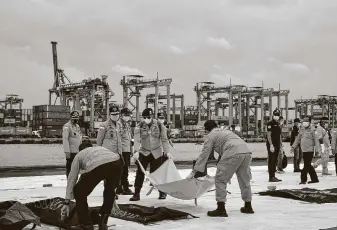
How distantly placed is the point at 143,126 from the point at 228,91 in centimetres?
10680

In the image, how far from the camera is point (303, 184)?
38.9 feet

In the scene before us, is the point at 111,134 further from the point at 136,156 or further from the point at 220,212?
the point at 220,212

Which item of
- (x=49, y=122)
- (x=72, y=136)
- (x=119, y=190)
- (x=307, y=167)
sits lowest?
(x=119, y=190)

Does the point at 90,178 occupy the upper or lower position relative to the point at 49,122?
lower

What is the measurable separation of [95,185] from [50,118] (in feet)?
250

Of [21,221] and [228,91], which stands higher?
[228,91]

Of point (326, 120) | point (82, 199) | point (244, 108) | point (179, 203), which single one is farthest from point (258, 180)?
point (244, 108)

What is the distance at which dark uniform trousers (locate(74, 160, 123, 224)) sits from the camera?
221 inches

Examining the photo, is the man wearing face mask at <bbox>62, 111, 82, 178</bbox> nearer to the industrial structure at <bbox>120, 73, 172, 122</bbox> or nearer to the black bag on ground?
the black bag on ground

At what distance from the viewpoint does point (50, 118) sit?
7981cm

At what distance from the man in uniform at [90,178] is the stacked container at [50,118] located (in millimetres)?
75080

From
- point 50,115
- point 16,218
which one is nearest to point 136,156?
point 16,218

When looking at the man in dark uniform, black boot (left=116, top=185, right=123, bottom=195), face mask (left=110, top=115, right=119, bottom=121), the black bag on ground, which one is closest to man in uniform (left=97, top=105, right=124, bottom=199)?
face mask (left=110, top=115, right=119, bottom=121)

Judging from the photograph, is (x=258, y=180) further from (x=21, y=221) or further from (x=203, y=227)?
(x=21, y=221)
